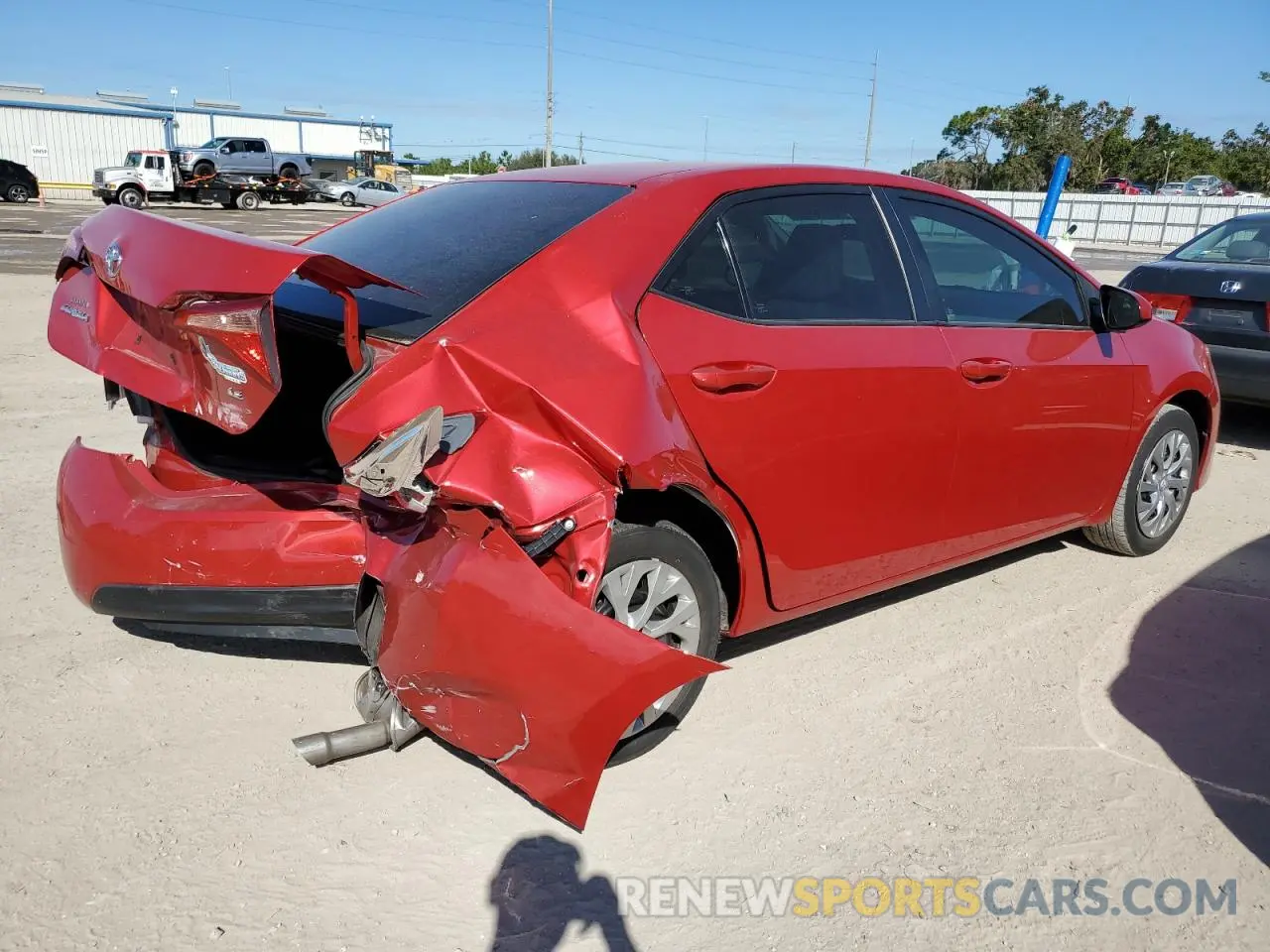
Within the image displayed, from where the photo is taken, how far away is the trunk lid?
2.41 meters

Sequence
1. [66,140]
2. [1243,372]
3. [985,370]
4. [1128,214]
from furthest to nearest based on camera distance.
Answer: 1. [66,140]
2. [1128,214]
3. [1243,372]
4. [985,370]

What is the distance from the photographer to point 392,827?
2689mm

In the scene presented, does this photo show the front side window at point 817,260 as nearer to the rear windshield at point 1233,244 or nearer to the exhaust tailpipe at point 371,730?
the exhaust tailpipe at point 371,730

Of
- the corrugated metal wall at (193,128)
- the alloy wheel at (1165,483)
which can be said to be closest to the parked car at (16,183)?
the corrugated metal wall at (193,128)

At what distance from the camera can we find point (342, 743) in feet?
9.71

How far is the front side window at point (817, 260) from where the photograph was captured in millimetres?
3176

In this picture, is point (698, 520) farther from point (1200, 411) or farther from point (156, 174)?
point (156, 174)

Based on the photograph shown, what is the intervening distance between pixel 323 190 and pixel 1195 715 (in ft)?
139

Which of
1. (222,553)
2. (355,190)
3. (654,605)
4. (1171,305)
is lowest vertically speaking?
(654,605)

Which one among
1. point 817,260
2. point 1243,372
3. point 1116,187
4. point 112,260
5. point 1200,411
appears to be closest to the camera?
point 112,260

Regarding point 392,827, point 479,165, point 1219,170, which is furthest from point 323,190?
point 1219,170

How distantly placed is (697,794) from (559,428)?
1.16 m

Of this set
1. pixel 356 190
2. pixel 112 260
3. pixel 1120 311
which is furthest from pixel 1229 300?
pixel 356 190

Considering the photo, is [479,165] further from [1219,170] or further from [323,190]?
[1219,170]
